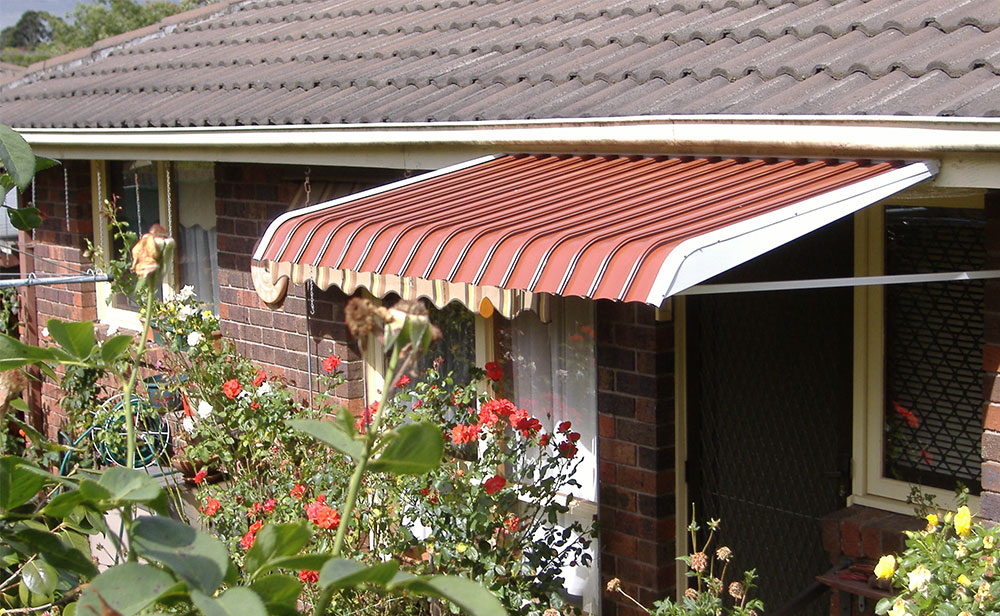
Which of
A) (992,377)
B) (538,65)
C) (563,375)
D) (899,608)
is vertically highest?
(538,65)

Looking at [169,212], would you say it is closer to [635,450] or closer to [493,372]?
[493,372]

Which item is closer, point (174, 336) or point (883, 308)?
point (883, 308)

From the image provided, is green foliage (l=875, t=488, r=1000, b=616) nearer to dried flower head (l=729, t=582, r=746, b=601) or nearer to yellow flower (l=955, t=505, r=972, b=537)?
yellow flower (l=955, t=505, r=972, b=537)

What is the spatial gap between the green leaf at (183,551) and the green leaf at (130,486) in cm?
4

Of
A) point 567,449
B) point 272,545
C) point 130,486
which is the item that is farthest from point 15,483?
point 567,449

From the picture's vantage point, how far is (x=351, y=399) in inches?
289

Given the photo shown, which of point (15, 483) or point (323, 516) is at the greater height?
point (15, 483)

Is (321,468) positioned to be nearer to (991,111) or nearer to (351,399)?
(351,399)

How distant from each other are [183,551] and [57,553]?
1.58ft

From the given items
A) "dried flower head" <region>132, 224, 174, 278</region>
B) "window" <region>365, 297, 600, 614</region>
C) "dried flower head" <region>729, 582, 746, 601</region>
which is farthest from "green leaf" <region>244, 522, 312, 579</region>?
"window" <region>365, 297, 600, 614</region>

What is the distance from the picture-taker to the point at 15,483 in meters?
1.51

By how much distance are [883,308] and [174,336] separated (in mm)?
4238

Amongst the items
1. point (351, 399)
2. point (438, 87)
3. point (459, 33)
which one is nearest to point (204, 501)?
point (351, 399)

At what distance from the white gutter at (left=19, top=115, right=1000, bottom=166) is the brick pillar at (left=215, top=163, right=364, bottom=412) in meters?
0.57
